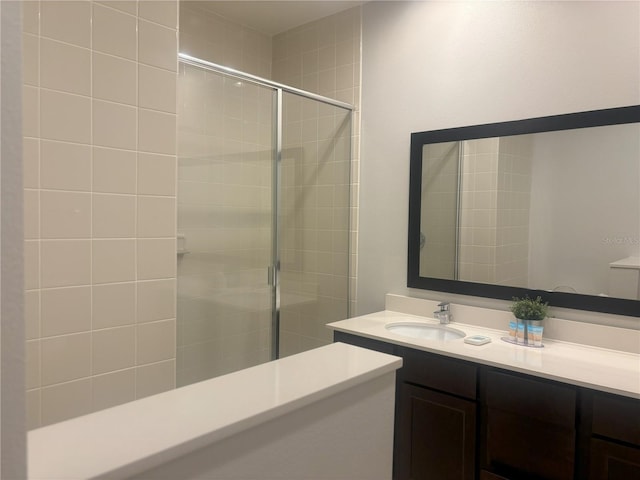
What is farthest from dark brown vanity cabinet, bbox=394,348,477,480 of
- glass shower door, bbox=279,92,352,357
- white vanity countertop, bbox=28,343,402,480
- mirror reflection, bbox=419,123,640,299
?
white vanity countertop, bbox=28,343,402,480

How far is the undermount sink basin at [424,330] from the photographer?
2.43 metres

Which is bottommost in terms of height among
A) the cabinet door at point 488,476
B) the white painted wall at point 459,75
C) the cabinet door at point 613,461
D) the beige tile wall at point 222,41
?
the cabinet door at point 488,476

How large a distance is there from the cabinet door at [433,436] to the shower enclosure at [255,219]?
873 mm

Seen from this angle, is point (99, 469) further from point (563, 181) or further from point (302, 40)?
point (302, 40)

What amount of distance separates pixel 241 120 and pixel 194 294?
35.9 inches

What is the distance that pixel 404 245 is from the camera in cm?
274

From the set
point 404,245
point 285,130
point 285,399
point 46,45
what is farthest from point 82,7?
point 404,245

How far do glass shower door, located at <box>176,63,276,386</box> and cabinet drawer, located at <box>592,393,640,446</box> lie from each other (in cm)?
163

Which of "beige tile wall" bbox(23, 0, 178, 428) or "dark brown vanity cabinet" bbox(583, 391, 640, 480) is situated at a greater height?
"beige tile wall" bbox(23, 0, 178, 428)

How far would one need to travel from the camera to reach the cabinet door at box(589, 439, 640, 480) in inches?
62.1

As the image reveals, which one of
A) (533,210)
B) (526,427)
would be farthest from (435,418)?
(533,210)

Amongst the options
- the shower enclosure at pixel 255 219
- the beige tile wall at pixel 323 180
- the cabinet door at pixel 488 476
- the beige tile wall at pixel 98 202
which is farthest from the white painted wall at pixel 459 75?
the beige tile wall at pixel 98 202

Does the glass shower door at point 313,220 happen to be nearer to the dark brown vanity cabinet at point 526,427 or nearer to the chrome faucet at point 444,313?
the chrome faucet at point 444,313

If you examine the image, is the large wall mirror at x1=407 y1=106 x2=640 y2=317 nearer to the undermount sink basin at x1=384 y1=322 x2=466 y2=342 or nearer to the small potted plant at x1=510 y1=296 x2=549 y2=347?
the small potted plant at x1=510 y1=296 x2=549 y2=347
